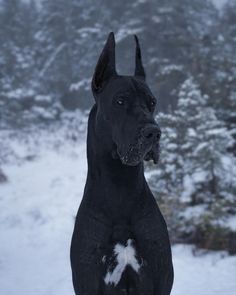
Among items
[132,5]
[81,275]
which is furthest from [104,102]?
[132,5]

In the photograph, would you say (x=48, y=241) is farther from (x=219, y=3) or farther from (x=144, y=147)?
(x=219, y=3)

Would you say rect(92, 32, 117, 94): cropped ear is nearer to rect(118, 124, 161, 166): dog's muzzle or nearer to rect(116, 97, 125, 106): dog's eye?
rect(116, 97, 125, 106): dog's eye

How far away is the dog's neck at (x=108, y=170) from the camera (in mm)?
3150

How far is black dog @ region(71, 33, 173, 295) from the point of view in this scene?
3031 mm

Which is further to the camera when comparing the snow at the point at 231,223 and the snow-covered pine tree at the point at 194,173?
the snow-covered pine tree at the point at 194,173

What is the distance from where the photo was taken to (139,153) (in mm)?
2816

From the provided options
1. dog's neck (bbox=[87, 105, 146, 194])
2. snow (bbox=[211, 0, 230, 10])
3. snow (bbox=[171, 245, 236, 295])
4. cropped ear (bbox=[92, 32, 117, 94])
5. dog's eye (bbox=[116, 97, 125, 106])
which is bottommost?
snow (bbox=[171, 245, 236, 295])

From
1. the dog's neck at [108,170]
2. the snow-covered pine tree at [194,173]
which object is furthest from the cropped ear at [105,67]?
the snow-covered pine tree at [194,173]

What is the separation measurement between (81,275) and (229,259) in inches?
178

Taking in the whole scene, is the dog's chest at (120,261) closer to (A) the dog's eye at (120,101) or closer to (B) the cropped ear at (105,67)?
(A) the dog's eye at (120,101)

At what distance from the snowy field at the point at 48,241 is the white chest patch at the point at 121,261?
318 centimetres

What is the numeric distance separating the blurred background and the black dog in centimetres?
319

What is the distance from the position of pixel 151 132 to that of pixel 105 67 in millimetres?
812

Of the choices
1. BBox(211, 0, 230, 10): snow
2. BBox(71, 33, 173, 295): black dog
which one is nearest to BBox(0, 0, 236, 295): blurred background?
BBox(211, 0, 230, 10): snow
